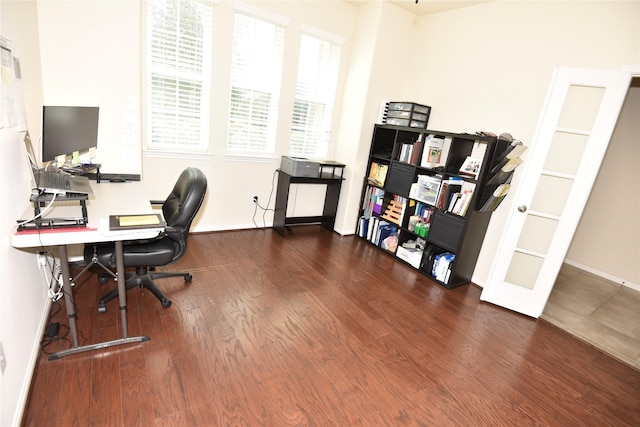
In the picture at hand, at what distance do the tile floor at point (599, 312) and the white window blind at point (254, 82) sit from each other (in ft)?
12.0

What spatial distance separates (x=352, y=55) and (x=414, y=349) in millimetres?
3567

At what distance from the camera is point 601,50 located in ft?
8.59

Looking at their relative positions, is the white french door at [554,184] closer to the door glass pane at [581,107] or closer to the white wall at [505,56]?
the door glass pane at [581,107]

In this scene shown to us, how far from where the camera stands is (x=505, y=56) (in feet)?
10.5

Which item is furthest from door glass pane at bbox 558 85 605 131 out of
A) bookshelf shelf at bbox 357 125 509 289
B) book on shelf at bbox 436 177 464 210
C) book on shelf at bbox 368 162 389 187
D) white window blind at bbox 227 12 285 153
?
white window blind at bbox 227 12 285 153

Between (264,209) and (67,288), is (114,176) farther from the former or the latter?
(264,209)

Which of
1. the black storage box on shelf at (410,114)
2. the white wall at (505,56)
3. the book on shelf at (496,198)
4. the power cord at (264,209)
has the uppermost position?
the white wall at (505,56)

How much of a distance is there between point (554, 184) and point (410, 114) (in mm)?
1674

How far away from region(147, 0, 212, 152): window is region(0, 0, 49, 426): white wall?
1.07 metres

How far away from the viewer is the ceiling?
3.48 m

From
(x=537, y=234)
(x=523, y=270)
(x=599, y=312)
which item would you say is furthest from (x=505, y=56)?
(x=599, y=312)

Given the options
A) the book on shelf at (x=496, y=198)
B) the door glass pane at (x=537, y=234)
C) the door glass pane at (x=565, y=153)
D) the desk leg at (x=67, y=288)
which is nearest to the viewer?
the desk leg at (x=67, y=288)

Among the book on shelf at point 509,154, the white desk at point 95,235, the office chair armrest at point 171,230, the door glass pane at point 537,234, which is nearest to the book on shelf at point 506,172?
the book on shelf at point 509,154

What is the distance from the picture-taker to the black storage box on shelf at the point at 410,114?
3.81m
